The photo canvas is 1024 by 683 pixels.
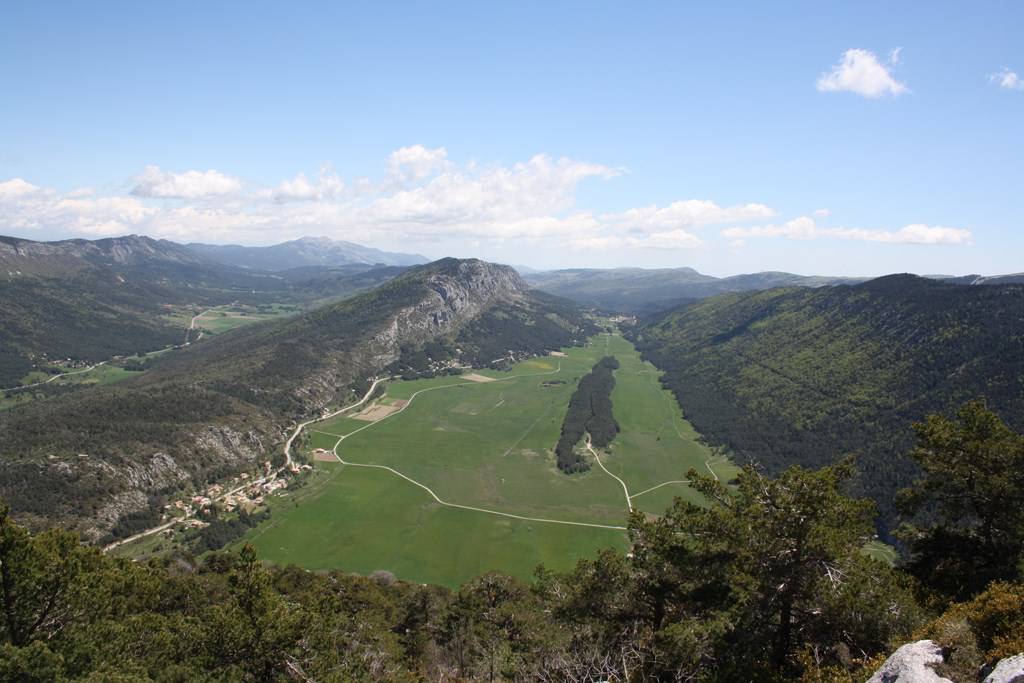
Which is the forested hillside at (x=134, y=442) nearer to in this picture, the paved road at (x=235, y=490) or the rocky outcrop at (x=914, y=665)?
the paved road at (x=235, y=490)

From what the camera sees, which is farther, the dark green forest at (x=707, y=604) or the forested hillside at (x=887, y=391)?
the forested hillside at (x=887, y=391)

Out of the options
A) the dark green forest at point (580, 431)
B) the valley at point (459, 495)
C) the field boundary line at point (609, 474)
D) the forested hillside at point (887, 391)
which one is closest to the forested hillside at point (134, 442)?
the valley at point (459, 495)

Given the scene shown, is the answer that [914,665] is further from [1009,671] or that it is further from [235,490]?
[235,490]

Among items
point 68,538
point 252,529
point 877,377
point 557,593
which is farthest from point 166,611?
point 877,377

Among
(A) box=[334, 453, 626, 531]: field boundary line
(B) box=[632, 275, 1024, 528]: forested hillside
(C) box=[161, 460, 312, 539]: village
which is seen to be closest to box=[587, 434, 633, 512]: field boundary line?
(A) box=[334, 453, 626, 531]: field boundary line

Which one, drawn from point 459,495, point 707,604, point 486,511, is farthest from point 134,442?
point 707,604

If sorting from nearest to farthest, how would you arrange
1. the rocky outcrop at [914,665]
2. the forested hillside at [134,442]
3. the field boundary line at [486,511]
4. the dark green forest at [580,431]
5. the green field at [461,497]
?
1. the rocky outcrop at [914,665]
2. the green field at [461,497]
3. the forested hillside at [134,442]
4. the field boundary line at [486,511]
5. the dark green forest at [580,431]
